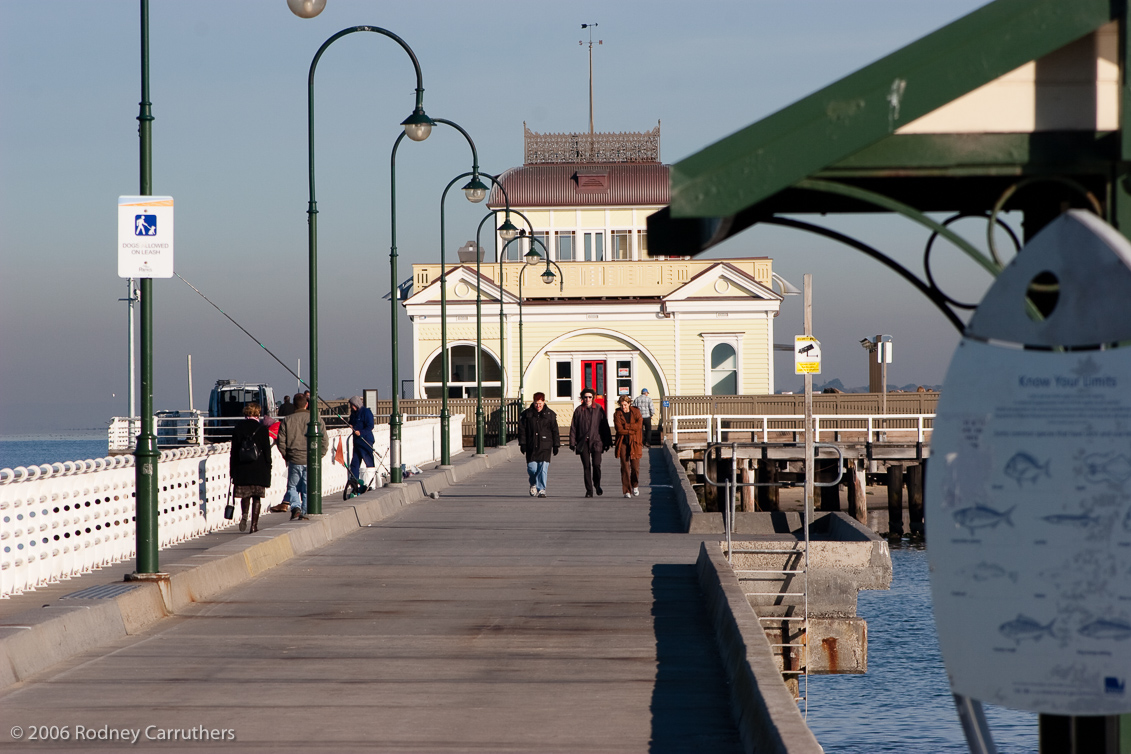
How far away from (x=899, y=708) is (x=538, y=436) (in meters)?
8.97

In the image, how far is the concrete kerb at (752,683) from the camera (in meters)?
6.25

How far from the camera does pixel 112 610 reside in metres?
10.2

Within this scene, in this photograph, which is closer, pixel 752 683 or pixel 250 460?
pixel 752 683

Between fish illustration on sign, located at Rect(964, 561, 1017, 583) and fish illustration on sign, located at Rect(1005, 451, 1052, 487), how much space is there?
263 millimetres

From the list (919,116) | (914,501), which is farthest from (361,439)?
(914,501)

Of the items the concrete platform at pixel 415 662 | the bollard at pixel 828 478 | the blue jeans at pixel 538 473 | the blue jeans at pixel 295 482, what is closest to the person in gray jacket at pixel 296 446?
the blue jeans at pixel 295 482

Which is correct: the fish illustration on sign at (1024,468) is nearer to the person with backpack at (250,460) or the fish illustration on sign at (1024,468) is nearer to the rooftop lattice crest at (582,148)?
the person with backpack at (250,460)

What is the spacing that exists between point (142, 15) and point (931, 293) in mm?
8701

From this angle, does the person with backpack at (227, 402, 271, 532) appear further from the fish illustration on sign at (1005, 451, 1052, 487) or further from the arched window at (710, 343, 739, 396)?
the arched window at (710, 343, 739, 396)

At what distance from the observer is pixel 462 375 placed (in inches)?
2114

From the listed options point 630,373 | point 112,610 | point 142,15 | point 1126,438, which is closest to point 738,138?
point 1126,438

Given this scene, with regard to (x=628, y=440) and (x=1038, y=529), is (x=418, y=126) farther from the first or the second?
(x=1038, y=529)

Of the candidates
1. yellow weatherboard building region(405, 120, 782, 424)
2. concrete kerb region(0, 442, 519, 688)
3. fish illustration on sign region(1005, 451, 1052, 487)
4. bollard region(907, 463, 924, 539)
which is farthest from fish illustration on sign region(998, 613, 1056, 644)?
yellow weatherboard building region(405, 120, 782, 424)

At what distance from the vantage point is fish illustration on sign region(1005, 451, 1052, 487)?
161 inches
